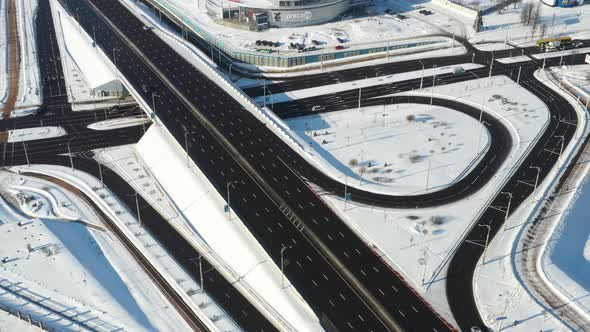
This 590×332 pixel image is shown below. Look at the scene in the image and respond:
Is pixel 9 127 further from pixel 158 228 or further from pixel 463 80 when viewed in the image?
pixel 463 80

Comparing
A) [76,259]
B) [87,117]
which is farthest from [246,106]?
[76,259]

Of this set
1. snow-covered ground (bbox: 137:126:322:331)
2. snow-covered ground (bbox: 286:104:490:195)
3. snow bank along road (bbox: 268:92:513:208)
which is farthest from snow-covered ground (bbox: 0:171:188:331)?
snow-covered ground (bbox: 286:104:490:195)

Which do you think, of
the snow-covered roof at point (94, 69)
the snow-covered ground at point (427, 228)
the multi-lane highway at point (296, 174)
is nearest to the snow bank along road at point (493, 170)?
the multi-lane highway at point (296, 174)

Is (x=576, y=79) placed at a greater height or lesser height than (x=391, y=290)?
greater

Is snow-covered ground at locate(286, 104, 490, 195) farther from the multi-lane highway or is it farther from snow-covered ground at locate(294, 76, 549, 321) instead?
snow-covered ground at locate(294, 76, 549, 321)

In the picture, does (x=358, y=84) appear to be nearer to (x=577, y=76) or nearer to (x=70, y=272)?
(x=577, y=76)

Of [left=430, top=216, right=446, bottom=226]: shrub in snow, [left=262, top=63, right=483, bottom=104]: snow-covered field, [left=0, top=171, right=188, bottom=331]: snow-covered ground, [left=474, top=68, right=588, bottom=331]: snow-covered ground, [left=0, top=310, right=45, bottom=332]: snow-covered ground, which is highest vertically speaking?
[left=262, top=63, right=483, bottom=104]: snow-covered field
